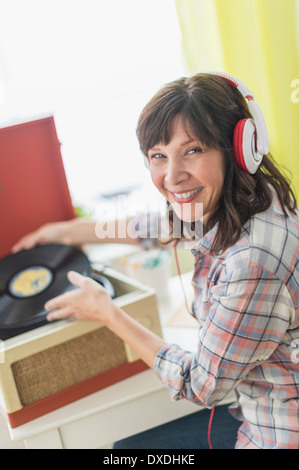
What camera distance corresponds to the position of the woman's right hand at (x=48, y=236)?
135 cm

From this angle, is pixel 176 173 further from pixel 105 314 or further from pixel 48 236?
pixel 48 236

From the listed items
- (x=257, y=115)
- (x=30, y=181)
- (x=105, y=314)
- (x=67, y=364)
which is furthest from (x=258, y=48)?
(x=67, y=364)

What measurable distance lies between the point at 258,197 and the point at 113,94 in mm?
1297

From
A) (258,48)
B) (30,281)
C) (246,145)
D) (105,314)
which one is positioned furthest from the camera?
(258,48)

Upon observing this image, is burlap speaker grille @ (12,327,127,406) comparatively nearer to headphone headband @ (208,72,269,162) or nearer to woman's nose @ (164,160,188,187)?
woman's nose @ (164,160,188,187)

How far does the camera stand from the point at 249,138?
834 millimetres

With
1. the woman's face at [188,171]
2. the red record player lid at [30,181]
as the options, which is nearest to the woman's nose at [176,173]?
the woman's face at [188,171]

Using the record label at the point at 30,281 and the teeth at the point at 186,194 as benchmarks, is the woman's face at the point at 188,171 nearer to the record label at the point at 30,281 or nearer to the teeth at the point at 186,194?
the teeth at the point at 186,194

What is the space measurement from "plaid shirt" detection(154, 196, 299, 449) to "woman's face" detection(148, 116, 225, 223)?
8 centimetres

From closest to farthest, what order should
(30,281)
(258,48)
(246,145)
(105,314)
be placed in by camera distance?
(246,145)
(105,314)
(30,281)
(258,48)

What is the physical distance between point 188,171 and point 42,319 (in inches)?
16.4

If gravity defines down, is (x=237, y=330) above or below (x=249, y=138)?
below

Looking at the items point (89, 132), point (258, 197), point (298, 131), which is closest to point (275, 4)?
point (298, 131)

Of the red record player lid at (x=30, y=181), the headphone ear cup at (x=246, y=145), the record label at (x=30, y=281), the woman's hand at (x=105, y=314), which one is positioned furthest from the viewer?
the red record player lid at (x=30, y=181)
